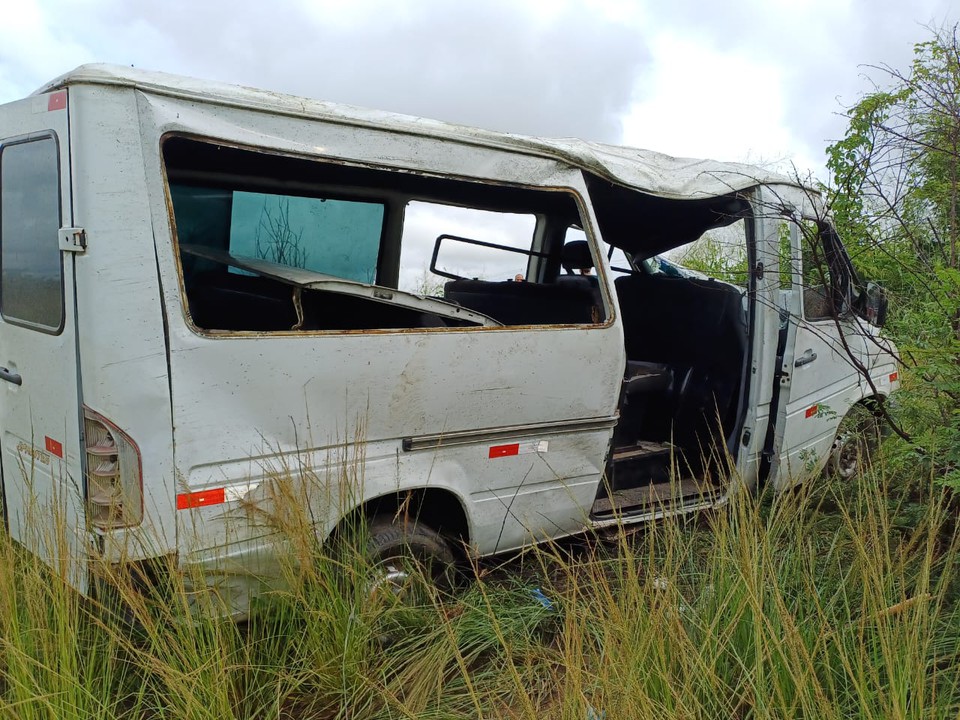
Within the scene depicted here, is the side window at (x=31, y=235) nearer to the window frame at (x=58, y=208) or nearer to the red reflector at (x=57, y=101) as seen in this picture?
the window frame at (x=58, y=208)

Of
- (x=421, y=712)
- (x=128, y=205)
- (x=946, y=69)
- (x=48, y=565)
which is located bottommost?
(x=421, y=712)

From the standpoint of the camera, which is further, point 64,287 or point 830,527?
point 830,527

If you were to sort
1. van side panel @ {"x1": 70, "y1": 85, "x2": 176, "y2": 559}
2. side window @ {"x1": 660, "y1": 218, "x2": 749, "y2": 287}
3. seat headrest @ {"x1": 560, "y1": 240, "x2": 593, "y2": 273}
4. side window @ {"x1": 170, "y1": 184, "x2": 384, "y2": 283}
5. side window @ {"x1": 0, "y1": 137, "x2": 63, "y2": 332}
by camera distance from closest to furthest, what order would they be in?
1. van side panel @ {"x1": 70, "y1": 85, "x2": 176, "y2": 559}
2. side window @ {"x1": 0, "y1": 137, "x2": 63, "y2": 332}
3. side window @ {"x1": 170, "y1": 184, "x2": 384, "y2": 283}
4. side window @ {"x1": 660, "y1": 218, "x2": 749, "y2": 287}
5. seat headrest @ {"x1": 560, "y1": 240, "x2": 593, "y2": 273}

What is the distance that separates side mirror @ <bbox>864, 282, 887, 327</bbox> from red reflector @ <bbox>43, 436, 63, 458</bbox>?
454cm

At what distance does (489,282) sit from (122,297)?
2.56 m

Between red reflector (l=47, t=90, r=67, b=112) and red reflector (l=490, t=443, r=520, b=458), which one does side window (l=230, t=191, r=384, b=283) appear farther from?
red reflector (l=490, t=443, r=520, b=458)

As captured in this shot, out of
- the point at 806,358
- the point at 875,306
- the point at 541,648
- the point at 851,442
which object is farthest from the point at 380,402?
the point at 851,442

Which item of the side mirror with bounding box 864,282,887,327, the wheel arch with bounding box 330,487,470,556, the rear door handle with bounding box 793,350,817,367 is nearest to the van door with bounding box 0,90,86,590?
the wheel arch with bounding box 330,487,470,556

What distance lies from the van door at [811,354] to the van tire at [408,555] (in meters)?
2.06

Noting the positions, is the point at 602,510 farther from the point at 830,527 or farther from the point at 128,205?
the point at 128,205

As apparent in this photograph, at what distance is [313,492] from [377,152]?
131 cm

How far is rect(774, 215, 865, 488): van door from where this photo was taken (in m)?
4.37

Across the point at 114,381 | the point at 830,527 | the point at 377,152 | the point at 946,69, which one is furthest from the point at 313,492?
the point at 946,69

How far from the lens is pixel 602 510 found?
13.1 ft
